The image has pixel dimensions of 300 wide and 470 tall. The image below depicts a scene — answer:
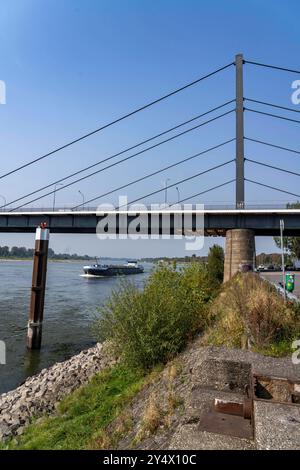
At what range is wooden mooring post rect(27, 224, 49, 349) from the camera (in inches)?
738

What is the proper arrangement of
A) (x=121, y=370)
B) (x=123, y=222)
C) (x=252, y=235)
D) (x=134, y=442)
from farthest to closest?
(x=123, y=222)
(x=252, y=235)
(x=121, y=370)
(x=134, y=442)

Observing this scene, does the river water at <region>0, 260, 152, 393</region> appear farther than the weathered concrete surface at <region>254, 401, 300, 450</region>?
Yes

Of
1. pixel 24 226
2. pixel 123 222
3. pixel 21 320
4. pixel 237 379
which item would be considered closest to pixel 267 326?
pixel 237 379

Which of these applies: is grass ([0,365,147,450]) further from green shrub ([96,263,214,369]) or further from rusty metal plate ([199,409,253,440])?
rusty metal plate ([199,409,253,440])

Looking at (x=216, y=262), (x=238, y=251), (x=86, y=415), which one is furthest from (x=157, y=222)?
(x=86, y=415)

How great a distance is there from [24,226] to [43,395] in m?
29.4

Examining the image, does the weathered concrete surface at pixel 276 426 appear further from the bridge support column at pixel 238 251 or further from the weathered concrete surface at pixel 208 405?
the bridge support column at pixel 238 251

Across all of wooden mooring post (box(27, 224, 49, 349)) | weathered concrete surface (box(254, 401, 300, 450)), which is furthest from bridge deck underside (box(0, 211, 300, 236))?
weathered concrete surface (box(254, 401, 300, 450))

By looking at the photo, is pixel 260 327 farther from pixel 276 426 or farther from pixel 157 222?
pixel 157 222

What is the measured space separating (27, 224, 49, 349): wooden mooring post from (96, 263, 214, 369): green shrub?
28.7ft

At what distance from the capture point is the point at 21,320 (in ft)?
85.4

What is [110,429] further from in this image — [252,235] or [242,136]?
[242,136]

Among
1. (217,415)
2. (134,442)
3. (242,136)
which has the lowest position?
(134,442)

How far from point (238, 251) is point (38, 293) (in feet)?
53.4
